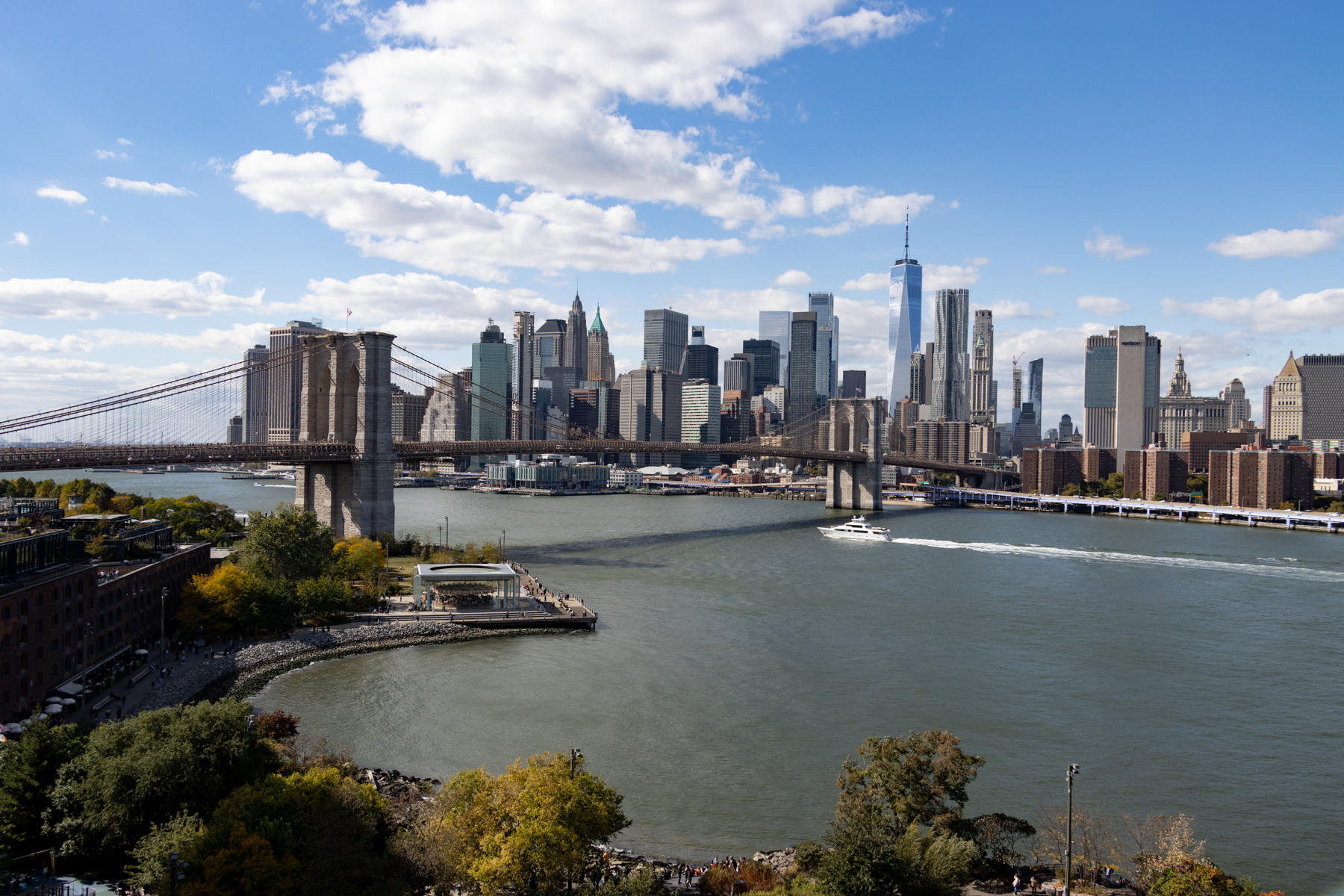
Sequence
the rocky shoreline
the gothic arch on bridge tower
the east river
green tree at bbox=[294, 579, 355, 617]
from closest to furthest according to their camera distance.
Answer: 1. the east river
2. the rocky shoreline
3. green tree at bbox=[294, 579, 355, 617]
4. the gothic arch on bridge tower

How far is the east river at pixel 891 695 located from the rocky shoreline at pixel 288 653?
2.46ft

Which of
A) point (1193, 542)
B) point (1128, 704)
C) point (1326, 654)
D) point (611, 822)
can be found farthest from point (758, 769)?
point (1193, 542)

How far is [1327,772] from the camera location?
16.4m

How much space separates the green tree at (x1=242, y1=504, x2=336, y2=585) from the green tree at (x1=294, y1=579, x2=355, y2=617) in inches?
32.9

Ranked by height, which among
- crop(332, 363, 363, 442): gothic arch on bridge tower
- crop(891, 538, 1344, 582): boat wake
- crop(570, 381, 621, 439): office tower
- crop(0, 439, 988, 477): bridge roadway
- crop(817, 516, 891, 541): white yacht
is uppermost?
crop(570, 381, 621, 439): office tower

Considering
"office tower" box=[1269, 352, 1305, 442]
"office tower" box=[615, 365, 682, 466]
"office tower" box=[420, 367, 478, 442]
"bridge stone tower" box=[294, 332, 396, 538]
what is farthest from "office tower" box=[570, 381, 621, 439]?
"bridge stone tower" box=[294, 332, 396, 538]

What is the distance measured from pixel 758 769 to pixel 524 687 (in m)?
6.97

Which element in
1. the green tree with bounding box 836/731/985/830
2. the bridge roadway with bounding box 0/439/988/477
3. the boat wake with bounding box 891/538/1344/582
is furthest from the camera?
the boat wake with bounding box 891/538/1344/582

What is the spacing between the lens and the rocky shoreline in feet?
63.9

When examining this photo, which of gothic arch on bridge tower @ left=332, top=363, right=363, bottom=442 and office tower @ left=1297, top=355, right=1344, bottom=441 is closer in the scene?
gothic arch on bridge tower @ left=332, top=363, right=363, bottom=442

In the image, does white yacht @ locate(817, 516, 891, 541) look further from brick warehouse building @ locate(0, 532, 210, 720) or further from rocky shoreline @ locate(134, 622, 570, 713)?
brick warehouse building @ locate(0, 532, 210, 720)

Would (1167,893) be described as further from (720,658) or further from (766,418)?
(766,418)

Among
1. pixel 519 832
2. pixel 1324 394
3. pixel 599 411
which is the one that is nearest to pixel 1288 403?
pixel 1324 394

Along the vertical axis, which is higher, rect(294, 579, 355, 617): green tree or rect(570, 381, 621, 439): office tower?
rect(570, 381, 621, 439): office tower
